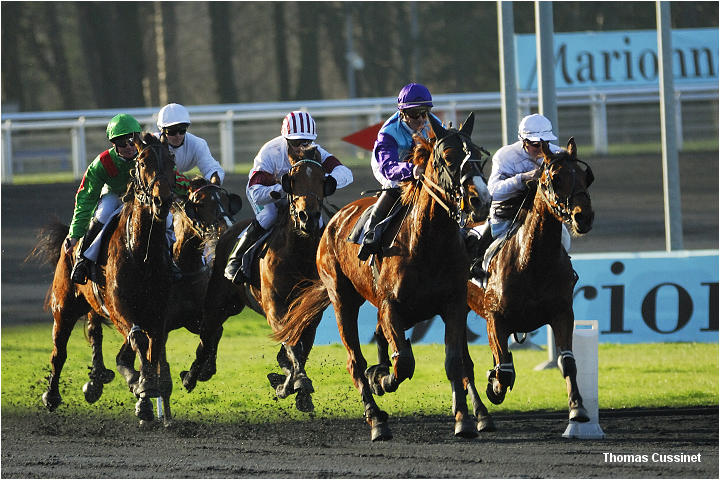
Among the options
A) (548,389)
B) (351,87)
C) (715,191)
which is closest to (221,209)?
(548,389)

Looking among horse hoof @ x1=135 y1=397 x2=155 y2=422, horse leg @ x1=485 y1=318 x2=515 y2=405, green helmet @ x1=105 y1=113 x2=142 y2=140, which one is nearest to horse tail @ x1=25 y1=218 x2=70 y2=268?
green helmet @ x1=105 y1=113 x2=142 y2=140

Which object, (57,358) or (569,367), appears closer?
(569,367)

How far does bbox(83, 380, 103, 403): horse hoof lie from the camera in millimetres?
10078

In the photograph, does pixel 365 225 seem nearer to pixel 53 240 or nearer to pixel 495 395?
pixel 495 395

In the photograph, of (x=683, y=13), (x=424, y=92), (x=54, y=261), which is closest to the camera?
(x=424, y=92)

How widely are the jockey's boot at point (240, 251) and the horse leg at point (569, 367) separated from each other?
94.2 inches

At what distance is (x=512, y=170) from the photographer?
9102 mm

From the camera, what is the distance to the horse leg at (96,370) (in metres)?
10.1

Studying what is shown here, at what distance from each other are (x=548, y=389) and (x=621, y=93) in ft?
48.4

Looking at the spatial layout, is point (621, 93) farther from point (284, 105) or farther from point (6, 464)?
point (6, 464)

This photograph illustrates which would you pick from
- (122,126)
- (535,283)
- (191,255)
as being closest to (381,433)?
(535,283)

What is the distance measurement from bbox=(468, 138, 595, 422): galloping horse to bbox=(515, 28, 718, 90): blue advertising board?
17.0 m

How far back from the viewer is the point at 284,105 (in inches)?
981

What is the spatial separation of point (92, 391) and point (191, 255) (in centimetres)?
134
